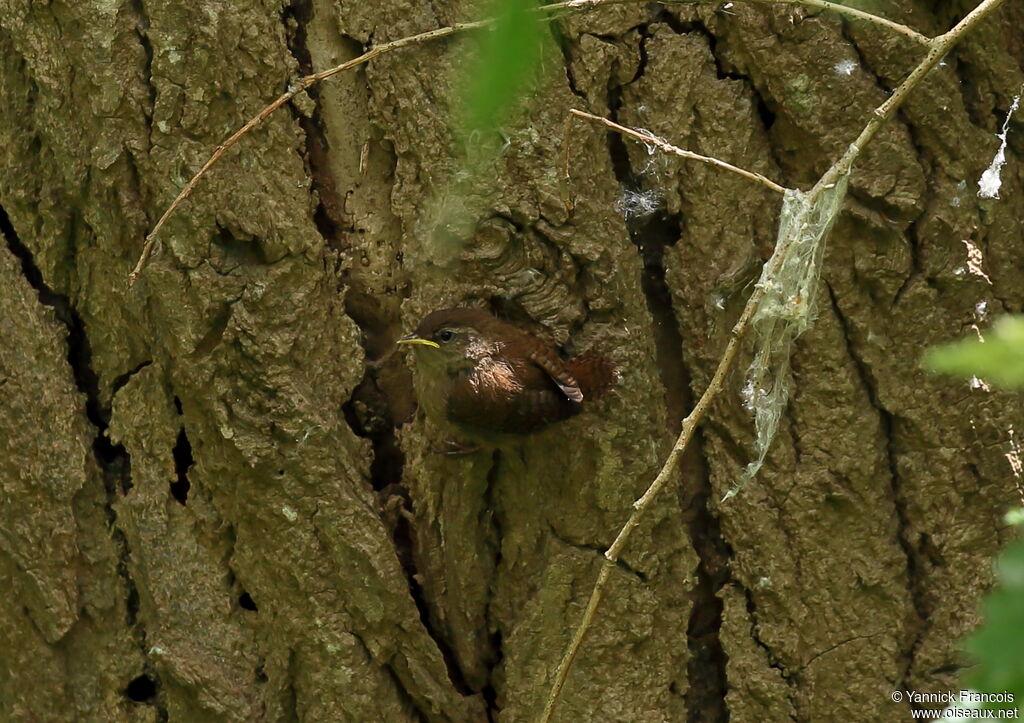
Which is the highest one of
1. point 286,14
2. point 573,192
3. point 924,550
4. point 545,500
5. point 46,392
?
point 286,14

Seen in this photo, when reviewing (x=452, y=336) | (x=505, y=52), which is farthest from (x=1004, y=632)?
(x=452, y=336)

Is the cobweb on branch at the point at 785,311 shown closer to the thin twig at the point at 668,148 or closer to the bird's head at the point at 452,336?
the thin twig at the point at 668,148

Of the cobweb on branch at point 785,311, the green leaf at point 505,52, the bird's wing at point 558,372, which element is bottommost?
the green leaf at point 505,52

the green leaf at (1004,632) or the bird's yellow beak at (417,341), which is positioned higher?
the bird's yellow beak at (417,341)

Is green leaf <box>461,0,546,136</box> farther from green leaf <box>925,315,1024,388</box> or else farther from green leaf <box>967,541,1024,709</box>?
green leaf <box>967,541,1024,709</box>

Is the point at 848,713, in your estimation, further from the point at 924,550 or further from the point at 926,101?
the point at 926,101

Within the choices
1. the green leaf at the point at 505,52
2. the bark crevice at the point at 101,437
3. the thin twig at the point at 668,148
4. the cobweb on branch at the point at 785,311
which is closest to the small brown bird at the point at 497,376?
the cobweb on branch at the point at 785,311

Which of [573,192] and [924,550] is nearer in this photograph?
[573,192]

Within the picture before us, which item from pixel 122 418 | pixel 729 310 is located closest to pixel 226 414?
pixel 122 418
